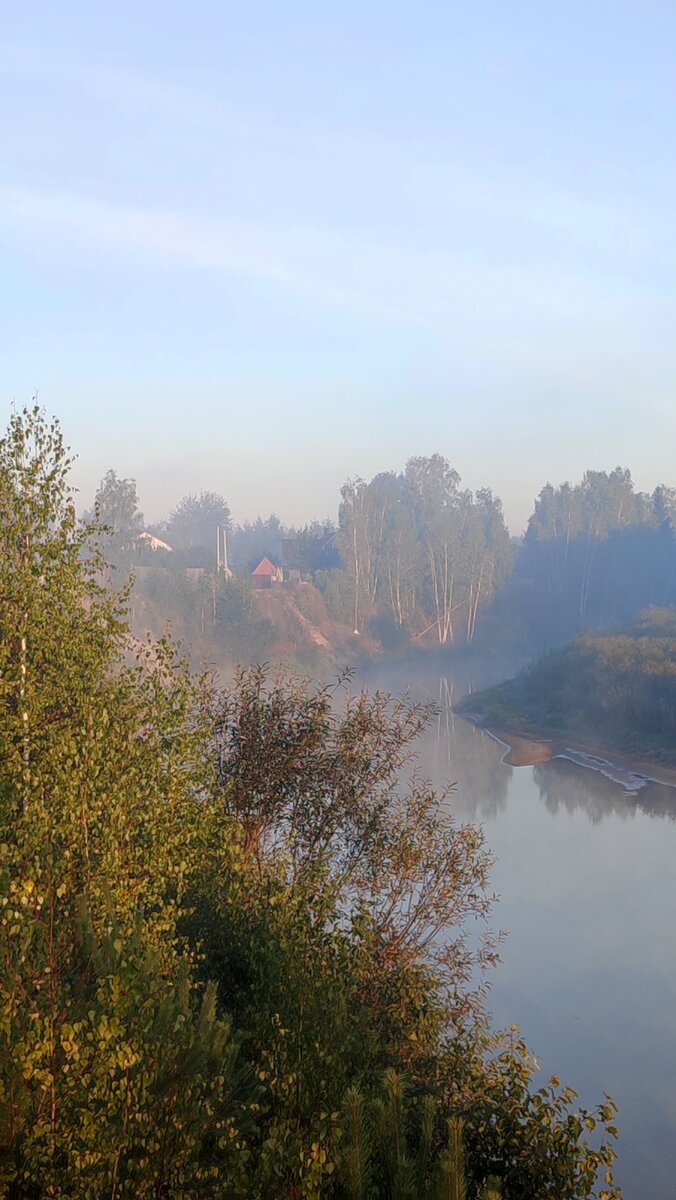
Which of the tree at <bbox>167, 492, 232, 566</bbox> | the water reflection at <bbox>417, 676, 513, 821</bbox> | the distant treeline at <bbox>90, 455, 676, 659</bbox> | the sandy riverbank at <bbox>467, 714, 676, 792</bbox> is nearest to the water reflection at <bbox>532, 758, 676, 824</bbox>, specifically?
the sandy riverbank at <bbox>467, 714, 676, 792</bbox>

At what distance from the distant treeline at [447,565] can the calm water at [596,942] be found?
42.5 metres

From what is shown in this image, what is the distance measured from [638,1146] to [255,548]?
13881 cm

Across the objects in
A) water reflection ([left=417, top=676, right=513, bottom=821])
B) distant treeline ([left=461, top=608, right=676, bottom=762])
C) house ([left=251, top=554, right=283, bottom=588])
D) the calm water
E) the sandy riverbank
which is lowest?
the calm water

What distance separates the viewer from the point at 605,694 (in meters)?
53.7

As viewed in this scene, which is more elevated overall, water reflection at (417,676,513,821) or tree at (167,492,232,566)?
tree at (167,492,232,566)

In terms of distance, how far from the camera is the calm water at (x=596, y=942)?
15992 mm

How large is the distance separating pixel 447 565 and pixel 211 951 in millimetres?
85649

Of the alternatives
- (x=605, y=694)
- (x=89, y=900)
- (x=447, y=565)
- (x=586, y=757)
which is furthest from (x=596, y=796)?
(x=447, y=565)

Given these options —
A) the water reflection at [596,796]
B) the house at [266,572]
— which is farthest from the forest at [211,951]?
the house at [266,572]

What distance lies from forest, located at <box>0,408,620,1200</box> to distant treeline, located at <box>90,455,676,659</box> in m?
61.4

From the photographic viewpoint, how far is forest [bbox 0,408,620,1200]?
5.20 meters

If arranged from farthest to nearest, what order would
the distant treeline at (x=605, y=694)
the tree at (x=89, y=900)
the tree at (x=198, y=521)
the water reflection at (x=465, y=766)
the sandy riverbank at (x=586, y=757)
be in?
the tree at (x=198, y=521)
the distant treeline at (x=605, y=694)
the sandy riverbank at (x=586, y=757)
the water reflection at (x=465, y=766)
the tree at (x=89, y=900)

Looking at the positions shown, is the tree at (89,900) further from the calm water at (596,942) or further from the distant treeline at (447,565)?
the distant treeline at (447,565)

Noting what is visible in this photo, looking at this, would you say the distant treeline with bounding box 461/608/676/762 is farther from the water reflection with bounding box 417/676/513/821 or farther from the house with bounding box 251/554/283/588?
the house with bounding box 251/554/283/588
